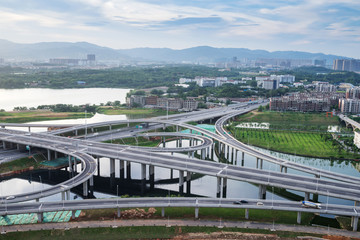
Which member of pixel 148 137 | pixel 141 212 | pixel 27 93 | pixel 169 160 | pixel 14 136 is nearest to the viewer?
pixel 141 212

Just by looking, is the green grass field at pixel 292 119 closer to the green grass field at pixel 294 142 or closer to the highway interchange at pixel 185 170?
the green grass field at pixel 294 142

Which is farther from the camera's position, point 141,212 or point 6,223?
point 141,212

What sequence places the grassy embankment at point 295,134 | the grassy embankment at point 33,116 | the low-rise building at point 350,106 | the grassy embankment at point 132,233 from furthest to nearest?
the low-rise building at point 350,106 < the grassy embankment at point 33,116 < the grassy embankment at point 295,134 < the grassy embankment at point 132,233

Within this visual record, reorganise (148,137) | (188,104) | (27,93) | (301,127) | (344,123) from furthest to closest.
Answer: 1. (27,93)
2. (188,104)
3. (344,123)
4. (301,127)
5. (148,137)

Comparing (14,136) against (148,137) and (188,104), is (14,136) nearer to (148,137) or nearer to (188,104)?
(148,137)

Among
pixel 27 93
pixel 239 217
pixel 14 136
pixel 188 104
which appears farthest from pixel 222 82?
pixel 239 217

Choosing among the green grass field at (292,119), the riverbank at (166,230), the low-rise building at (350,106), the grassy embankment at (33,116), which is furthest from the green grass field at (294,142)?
the grassy embankment at (33,116)

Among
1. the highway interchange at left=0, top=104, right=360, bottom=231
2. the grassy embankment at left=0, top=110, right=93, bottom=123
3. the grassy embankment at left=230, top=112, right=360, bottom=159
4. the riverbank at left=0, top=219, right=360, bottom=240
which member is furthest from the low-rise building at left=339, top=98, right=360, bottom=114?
the riverbank at left=0, top=219, right=360, bottom=240
